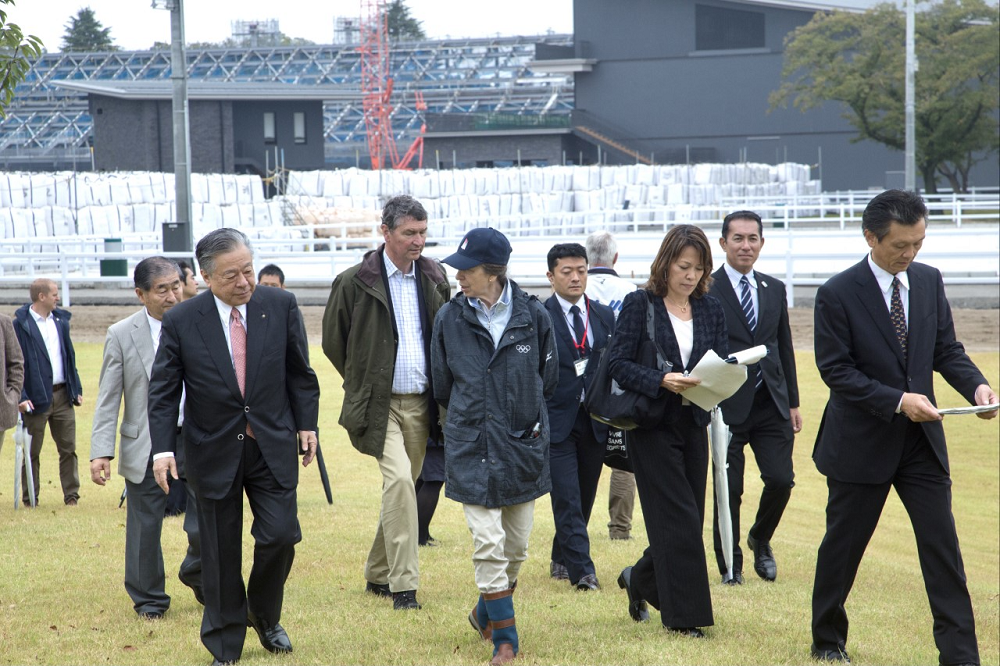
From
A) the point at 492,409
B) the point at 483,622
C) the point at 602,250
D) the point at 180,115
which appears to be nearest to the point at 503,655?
the point at 483,622

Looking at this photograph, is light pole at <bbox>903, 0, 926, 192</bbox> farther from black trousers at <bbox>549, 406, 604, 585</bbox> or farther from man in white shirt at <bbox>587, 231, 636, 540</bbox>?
black trousers at <bbox>549, 406, 604, 585</bbox>

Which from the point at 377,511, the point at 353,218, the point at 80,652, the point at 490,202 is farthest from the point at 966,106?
the point at 80,652

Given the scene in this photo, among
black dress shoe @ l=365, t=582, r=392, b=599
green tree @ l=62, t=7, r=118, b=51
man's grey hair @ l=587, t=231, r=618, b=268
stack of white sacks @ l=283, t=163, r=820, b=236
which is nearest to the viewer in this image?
black dress shoe @ l=365, t=582, r=392, b=599

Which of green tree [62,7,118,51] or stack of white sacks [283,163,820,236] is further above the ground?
green tree [62,7,118,51]

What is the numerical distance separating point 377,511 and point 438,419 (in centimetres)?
293

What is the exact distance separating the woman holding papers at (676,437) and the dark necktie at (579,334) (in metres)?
1.41

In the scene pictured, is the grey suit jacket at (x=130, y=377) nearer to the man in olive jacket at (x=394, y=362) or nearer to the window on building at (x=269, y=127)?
the man in olive jacket at (x=394, y=362)

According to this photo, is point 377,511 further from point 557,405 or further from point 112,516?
point 557,405

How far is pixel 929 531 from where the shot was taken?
4.64 meters

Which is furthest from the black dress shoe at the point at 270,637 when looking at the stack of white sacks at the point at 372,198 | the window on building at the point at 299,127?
the window on building at the point at 299,127

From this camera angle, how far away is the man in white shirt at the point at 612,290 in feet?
22.8

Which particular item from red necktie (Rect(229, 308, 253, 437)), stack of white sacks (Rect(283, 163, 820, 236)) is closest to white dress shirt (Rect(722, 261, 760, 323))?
red necktie (Rect(229, 308, 253, 437))

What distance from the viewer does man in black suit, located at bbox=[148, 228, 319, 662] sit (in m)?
4.64

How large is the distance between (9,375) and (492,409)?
4.50m
